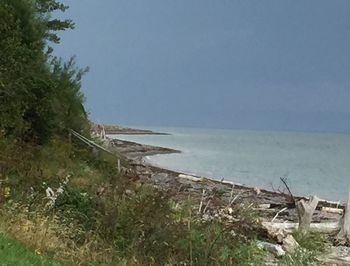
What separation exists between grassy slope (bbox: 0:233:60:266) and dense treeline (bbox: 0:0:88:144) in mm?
7885

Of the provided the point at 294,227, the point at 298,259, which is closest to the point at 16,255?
the point at 298,259

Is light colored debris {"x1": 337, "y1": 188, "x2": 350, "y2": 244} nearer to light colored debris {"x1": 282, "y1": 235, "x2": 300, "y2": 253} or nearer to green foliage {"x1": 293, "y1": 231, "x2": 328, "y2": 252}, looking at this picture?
green foliage {"x1": 293, "y1": 231, "x2": 328, "y2": 252}

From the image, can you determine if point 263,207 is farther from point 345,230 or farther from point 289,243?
point 289,243

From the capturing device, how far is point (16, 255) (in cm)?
845

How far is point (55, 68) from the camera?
1011 inches

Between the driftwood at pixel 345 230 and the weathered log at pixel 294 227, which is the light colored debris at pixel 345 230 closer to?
the driftwood at pixel 345 230

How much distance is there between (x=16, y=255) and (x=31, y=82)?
11.4 meters

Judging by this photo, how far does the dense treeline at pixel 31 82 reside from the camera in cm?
1750

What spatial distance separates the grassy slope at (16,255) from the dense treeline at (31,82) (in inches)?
310

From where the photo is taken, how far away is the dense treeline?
57.4ft

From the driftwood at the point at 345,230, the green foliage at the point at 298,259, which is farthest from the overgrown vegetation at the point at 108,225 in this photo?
the driftwood at the point at 345,230

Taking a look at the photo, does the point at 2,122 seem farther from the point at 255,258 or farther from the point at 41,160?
the point at 255,258

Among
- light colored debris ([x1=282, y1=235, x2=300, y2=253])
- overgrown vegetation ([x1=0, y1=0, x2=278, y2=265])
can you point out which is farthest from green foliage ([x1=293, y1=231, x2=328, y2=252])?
overgrown vegetation ([x1=0, y1=0, x2=278, y2=265])

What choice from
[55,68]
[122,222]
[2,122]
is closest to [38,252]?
[122,222]
